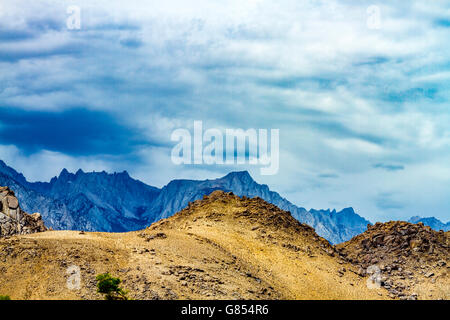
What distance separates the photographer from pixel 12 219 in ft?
345

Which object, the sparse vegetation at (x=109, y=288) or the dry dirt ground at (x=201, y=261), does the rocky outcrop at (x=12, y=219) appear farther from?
the sparse vegetation at (x=109, y=288)

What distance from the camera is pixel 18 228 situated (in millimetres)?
105312

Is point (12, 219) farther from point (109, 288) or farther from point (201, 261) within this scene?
point (109, 288)

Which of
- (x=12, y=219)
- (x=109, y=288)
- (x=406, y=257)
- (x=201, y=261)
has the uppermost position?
(x=12, y=219)

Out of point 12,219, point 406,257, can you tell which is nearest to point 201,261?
point 12,219

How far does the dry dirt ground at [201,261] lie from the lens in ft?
234

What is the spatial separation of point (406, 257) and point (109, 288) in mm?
61395

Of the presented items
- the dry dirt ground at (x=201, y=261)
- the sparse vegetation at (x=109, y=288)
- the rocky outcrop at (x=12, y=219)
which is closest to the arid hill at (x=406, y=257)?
the dry dirt ground at (x=201, y=261)

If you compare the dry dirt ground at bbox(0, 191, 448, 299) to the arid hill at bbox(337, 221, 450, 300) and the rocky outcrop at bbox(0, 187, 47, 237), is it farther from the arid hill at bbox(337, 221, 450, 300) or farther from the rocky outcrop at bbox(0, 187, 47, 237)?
the rocky outcrop at bbox(0, 187, 47, 237)

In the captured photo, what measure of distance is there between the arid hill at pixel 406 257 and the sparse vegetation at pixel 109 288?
47.0m

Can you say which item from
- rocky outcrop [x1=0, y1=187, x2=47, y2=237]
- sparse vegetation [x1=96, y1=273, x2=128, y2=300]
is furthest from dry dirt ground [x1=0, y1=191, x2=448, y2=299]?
rocky outcrop [x1=0, y1=187, x2=47, y2=237]
